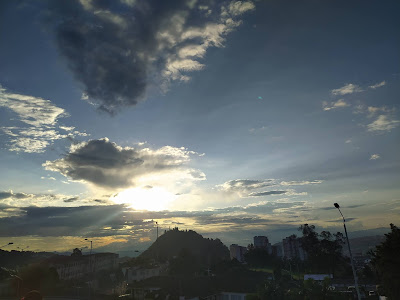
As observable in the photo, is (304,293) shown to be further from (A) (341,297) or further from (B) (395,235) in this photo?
(B) (395,235)

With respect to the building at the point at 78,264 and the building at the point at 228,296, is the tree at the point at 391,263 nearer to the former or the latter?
the building at the point at 228,296

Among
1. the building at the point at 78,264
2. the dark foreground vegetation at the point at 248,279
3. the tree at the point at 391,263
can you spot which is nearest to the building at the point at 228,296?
the dark foreground vegetation at the point at 248,279

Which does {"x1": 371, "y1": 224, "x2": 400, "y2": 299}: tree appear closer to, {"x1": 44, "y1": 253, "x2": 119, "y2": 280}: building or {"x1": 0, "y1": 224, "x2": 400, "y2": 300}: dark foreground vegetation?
{"x1": 0, "y1": 224, "x2": 400, "y2": 300}: dark foreground vegetation

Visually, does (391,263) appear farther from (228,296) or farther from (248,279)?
(248,279)

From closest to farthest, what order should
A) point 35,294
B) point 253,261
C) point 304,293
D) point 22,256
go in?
point 35,294 → point 304,293 → point 253,261 → point 22,256

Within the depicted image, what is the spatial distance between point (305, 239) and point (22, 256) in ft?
525

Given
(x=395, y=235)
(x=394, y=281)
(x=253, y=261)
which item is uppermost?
(x=395, y=235)

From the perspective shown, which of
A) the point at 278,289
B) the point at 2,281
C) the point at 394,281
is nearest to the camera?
the point at 394,281

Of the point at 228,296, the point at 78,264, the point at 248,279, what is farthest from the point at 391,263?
the point at 78,264

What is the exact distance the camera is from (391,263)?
32.8 m

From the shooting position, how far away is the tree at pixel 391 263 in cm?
3150

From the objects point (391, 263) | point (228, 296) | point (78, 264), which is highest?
point (391, 263)

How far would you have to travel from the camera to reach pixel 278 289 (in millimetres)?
47844

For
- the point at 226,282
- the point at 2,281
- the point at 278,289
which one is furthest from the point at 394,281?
the point at 2,281
